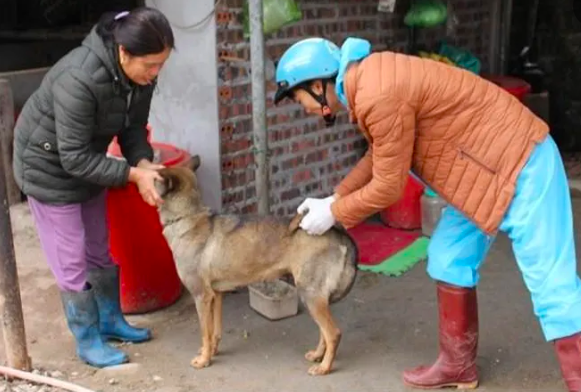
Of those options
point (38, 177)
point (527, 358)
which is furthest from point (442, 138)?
point (38, 177)

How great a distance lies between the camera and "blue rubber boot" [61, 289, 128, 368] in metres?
4.23

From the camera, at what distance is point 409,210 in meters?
6.64

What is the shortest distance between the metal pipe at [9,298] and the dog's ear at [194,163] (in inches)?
42.1

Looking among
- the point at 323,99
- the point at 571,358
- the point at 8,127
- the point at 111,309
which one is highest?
the point at 323,99

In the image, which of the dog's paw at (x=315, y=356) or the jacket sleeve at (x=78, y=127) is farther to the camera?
the dog's paw at (x=315, y=356)

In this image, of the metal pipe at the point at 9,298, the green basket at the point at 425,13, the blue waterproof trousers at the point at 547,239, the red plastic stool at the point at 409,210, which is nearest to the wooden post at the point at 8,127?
the metal pipe at the point at 9,298

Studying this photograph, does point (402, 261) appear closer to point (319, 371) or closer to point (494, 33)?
point (319, 371)

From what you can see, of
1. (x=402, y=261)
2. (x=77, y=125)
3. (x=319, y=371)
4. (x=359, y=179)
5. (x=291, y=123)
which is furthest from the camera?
(x=291, y=123)

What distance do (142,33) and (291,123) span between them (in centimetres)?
250

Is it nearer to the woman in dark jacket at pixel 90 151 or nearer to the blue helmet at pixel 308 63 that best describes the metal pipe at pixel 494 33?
the woman in dark jacket at pixel 90 151

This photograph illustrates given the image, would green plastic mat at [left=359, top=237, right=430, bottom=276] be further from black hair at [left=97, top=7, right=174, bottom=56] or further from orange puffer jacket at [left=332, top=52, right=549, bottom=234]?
black hair at [left=97, top=7, right=174, bottom=56]

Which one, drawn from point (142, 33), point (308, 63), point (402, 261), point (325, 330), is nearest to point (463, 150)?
point (308, 63)

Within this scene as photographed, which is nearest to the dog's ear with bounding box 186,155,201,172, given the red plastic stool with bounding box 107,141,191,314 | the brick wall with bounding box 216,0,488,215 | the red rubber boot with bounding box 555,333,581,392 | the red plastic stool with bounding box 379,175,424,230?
the red plastic stool with bounding box 107,141,191,314

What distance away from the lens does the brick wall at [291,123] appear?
5.38m
